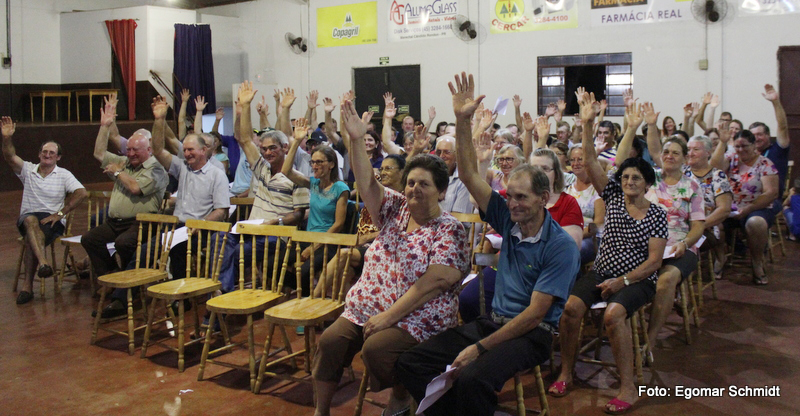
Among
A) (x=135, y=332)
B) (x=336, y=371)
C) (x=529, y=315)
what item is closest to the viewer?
(x=529, y=315)

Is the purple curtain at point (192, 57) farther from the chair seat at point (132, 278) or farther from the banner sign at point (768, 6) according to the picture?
the chair seat at point (132, 278)

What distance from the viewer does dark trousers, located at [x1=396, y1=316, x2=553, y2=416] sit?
7.97 ft

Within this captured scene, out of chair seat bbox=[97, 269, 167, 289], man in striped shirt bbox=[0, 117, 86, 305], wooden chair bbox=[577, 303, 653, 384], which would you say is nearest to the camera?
wooden chair bbox=[577, 303, 653, 384]

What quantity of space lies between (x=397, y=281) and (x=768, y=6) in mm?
9085

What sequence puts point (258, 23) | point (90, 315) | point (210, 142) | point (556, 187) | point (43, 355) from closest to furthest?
point (556, 187)
point (43, 355)
point (90, 315)
point (210, 142)
point (258, 23)

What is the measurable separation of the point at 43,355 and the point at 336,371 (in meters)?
2.26

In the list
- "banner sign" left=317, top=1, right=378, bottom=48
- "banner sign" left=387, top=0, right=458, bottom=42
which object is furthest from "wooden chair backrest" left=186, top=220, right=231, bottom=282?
"banner sign" left=317, top=1, right=378, bottom=48

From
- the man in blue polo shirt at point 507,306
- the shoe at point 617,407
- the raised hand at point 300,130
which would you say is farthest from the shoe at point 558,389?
the raised hand at point 300,130

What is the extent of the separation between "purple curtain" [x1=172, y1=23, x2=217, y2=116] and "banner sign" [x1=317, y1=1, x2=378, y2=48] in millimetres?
2531

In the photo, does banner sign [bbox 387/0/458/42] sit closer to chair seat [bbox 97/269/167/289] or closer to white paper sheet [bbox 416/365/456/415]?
chair seat [bbox 97/269/167/289]

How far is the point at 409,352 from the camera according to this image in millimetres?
2629

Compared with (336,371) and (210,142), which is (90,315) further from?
(336,371)

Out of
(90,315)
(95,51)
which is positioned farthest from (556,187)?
(95,51)

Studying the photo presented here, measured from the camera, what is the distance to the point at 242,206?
544 centimetres
